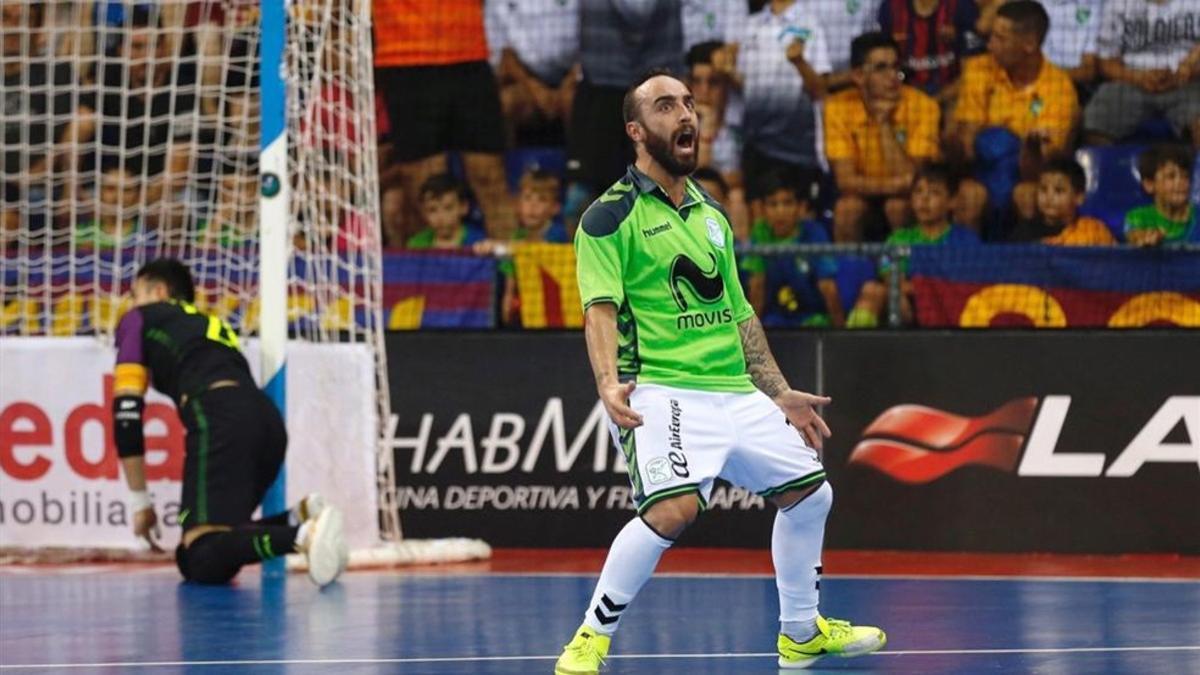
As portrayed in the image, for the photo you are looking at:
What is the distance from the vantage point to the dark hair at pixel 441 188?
13.0m

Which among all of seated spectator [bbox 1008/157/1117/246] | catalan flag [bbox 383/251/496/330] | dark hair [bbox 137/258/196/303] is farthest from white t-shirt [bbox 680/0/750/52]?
dark hair [bbox 137/258/196/303]

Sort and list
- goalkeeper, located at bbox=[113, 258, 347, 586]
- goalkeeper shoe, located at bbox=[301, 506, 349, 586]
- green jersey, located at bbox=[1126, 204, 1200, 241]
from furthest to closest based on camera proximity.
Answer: green jersey, located at bbox=[1126, 204, 1200, 241] < goalkeeper, located at bbox=[113, 258, 347, 586] < goalkeeper shoe, located at bbox=[301, 506, 349, 586]

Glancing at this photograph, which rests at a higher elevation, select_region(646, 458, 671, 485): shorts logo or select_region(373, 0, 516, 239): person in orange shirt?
select_region(373, 0, 516, 239): person in orange shirt

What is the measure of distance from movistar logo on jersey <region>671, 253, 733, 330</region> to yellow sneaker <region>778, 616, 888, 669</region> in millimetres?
1210

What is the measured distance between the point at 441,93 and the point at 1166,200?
4.78 metres

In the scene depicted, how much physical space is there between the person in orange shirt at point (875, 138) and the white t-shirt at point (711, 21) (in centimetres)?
80

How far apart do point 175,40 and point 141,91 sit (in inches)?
32.6

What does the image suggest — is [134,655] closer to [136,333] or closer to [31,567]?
[136,333]

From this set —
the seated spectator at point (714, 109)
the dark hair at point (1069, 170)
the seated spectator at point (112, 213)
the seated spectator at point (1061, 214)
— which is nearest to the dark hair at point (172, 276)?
the seated spectator at point (112, 213)

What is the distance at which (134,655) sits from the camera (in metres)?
7.81

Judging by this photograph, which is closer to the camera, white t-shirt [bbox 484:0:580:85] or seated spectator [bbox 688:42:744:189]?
seated spectator [bbox 688:42:744:189]

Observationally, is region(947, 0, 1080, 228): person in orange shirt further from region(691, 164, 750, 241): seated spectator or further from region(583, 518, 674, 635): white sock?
region(583, 518, 674, 635): white sock

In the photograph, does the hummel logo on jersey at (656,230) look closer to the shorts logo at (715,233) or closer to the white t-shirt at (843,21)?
the shorts logo at (715,233)

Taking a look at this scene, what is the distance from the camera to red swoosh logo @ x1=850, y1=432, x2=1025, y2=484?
11453mm
